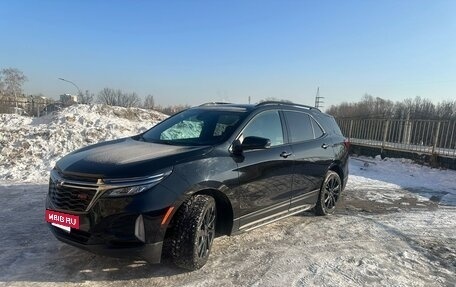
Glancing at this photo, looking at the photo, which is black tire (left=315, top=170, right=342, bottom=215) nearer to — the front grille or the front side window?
the front side window

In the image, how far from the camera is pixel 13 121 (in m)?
14.0

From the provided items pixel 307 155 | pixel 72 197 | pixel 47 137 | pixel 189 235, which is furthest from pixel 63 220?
pixel 47 137

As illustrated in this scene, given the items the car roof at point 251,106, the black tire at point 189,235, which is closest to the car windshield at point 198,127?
the car roof at point 251,106

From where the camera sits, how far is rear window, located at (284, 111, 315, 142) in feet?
18.0

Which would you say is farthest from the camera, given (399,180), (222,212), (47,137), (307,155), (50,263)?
(47,137)

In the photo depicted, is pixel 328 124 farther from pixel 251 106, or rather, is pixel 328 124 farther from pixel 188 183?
pixel 188 183

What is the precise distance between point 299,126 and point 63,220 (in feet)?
11.5

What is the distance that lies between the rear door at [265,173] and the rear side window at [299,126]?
0.72ft

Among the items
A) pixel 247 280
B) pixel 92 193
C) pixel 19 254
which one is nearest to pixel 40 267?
pixel 19 254

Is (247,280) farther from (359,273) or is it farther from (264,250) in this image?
(359,273)

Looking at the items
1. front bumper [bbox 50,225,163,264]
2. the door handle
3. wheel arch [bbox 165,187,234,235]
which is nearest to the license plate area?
front bumper [bbox 50,225,163,264]

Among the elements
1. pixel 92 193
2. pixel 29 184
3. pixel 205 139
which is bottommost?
pixel 29 184

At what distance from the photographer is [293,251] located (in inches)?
183

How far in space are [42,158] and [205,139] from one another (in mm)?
7015
